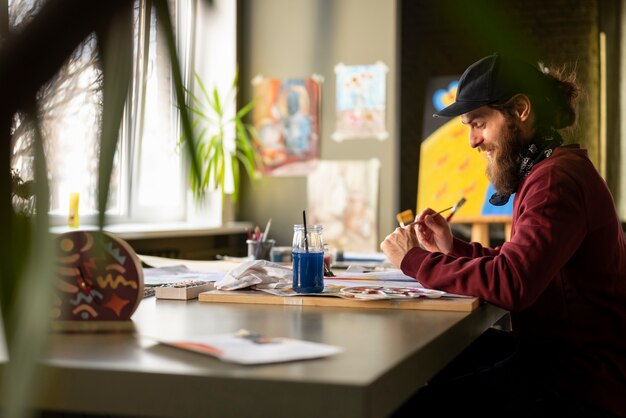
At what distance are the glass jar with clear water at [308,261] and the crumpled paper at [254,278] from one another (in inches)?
4.2

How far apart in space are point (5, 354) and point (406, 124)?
7.16 m

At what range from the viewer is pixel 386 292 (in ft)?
5.61

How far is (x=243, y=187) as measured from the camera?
20.5ft

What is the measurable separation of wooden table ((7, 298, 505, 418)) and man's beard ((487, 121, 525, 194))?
73 cm

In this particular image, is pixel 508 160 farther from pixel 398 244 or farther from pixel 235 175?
pixel 235 175

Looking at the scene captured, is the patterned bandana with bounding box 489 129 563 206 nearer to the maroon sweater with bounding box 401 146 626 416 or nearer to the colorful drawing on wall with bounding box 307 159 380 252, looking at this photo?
the maroon sweater with bounding box 401 146 626 416

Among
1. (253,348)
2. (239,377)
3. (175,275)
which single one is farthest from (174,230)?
(239,377)

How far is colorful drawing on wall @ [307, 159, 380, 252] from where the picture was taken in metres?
5.90

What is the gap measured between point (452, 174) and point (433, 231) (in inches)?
156

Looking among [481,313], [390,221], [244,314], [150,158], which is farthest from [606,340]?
[390,221]

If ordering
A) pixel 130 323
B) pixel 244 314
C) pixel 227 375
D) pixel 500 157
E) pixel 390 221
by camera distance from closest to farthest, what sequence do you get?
1. pixel 227 375
2. pixel 130 323
3. pixel 244 314
4. pixel 500 157
5. pixel 390 221

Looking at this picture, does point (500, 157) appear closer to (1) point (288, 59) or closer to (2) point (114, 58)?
(2) point (114, 58)

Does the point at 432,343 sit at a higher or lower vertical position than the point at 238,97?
lower

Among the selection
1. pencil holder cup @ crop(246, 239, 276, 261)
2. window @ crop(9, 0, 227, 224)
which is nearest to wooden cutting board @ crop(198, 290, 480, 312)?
pencil holder cup @ crop(246, 239, 276, 261)
